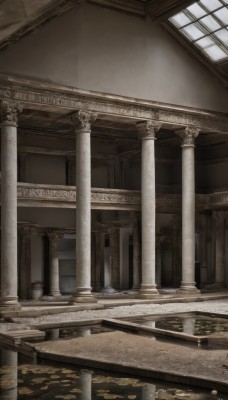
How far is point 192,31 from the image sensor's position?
22797 millimetres

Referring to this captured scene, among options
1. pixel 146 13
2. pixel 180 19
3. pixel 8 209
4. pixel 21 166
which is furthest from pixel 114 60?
pixel 8 209

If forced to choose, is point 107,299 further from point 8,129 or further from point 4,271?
point 8,129

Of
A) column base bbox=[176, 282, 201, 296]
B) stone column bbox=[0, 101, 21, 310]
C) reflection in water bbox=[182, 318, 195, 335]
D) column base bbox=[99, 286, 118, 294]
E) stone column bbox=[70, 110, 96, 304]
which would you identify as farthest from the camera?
column base bbox=[99, 286, 118, 294]

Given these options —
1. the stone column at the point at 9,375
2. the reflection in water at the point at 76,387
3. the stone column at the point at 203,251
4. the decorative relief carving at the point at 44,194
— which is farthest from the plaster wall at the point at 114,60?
the reflection in water at the point at 76,387

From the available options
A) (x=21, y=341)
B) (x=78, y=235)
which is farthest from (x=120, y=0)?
(x=21, y=341)

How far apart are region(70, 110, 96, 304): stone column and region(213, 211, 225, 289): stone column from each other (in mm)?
7540

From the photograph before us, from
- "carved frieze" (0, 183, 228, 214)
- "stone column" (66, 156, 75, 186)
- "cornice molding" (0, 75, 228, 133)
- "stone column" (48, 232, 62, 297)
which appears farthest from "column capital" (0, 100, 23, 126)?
"stone column" (48, 232, 62, 297)

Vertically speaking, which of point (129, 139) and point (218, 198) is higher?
point (129, 139)

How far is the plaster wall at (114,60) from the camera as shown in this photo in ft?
65.3

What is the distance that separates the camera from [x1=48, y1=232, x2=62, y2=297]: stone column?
25562mm

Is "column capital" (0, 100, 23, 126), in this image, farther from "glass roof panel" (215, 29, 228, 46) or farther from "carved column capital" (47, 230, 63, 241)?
"glass roof panel" (215, 29, 228, 46)

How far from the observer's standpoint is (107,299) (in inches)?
895

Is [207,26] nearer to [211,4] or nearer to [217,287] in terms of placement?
[211,4]

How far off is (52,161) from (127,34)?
23.6 feet
